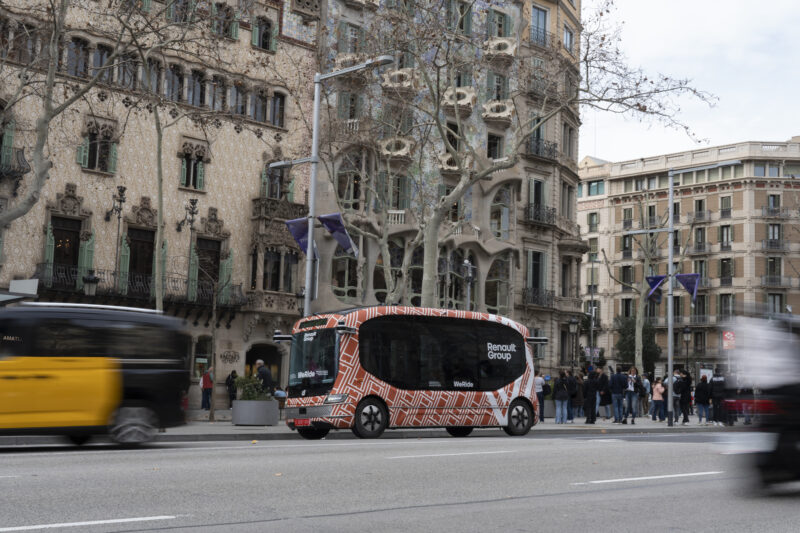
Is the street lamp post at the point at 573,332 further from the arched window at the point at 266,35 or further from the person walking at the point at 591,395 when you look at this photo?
the arched window at the point at 266,35

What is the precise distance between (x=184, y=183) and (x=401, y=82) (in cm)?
1040

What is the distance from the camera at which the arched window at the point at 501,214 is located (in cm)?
5138

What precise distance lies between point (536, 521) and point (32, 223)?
101 ft

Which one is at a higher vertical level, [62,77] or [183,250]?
[62,77]

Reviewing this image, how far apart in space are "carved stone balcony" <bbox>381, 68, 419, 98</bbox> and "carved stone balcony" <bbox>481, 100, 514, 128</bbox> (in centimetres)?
746

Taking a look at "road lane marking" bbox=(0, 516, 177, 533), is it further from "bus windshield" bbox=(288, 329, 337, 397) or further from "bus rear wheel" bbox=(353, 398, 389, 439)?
"bus windshield" bbox=(288, 329, 337, 397)

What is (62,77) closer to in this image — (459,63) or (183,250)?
(183,250)

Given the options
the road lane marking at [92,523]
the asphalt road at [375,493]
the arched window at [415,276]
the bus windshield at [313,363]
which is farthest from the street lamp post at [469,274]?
the road lane marking at [92,523]

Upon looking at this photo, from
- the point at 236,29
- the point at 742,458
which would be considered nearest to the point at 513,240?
the point at 236,29

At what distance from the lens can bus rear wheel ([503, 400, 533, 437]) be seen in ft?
78.5

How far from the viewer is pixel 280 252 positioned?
139ft

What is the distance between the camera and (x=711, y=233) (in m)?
88.5

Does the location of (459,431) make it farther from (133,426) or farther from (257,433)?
(133,426)

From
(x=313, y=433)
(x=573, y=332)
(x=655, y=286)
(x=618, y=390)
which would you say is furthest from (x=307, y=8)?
(x=313, y=433)
